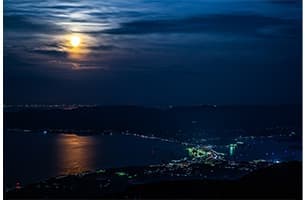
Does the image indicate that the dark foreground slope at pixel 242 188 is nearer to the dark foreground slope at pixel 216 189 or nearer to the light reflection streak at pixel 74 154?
the dark foreground slope at pixel 216 189

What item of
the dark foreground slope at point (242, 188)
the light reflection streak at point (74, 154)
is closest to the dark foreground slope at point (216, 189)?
the dark foreground slope at point (242, 188)

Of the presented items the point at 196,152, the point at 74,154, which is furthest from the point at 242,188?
the point at 74,154

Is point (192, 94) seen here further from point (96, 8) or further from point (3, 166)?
point (3, 166)

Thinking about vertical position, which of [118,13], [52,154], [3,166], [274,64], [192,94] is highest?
[118,13]

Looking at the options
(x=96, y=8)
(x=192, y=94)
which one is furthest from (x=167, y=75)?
(x=96, y=8)

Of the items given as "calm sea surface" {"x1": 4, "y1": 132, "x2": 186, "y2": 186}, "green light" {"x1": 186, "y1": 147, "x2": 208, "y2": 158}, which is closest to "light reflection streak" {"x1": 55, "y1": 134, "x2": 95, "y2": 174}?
"calm sea surface" {"x1": 4, "y1": 132, "x2": 186, "y2": 186}

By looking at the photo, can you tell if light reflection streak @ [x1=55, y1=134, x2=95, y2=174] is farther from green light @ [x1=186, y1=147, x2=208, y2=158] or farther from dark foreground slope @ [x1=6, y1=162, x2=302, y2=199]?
green light @ [x1=186, y1=147, x2=208, y2=158]

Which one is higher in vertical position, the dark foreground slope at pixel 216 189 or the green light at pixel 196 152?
the green light at pixel 196 152

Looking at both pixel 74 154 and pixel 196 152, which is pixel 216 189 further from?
pixel 74 154
